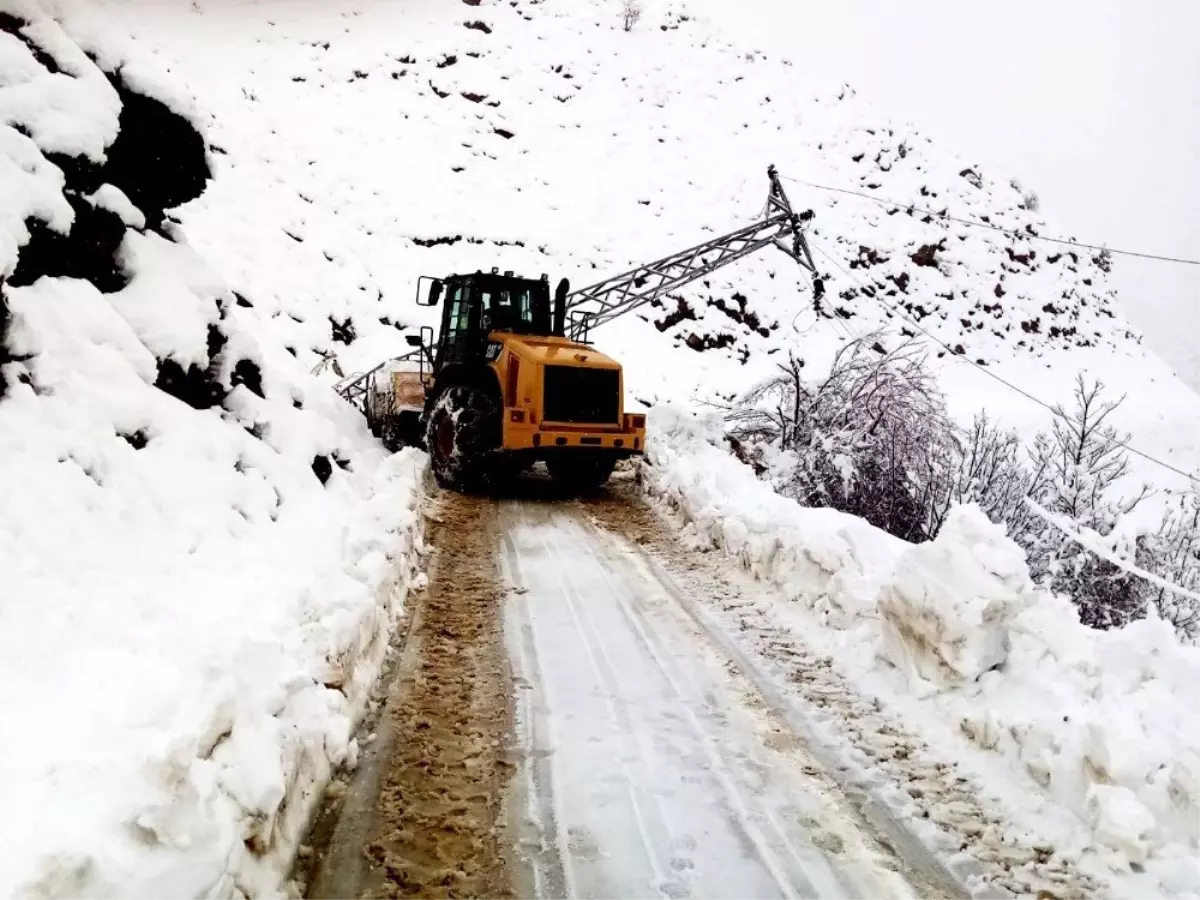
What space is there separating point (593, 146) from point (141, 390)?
2634 centimetres

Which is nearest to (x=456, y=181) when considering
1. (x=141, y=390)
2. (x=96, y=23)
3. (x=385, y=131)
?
(x=385, y=131)

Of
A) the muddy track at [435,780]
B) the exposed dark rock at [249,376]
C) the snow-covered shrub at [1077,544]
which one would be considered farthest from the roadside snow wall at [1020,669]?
the exposed dark rock at [249,376]

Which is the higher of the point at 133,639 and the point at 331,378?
the point at 331,378

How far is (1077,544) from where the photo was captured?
878 centimetres

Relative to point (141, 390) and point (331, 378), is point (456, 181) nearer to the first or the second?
point (331, 378)

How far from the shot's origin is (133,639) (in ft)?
11.5

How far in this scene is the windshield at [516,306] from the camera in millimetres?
10734

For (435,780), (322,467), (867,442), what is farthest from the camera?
(867,442)

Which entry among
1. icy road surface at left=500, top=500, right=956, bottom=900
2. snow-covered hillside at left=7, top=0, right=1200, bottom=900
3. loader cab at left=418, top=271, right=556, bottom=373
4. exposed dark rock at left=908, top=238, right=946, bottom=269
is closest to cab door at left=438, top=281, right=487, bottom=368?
loader cab at left=418, top=271, right=556, bottom=373

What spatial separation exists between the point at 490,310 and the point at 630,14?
29.4 metres

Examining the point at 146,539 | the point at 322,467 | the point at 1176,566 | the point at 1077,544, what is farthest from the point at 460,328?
the point at 1176,566

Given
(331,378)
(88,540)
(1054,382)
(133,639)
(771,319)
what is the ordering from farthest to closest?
(1054,382)
(771,319)
(331,378)
(88,540)
(133,639)

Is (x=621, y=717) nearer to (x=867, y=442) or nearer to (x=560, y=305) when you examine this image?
(x=560, y=305)

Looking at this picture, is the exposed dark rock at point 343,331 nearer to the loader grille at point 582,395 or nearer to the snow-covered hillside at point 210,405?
the snow-covered hillside at point 210,405
